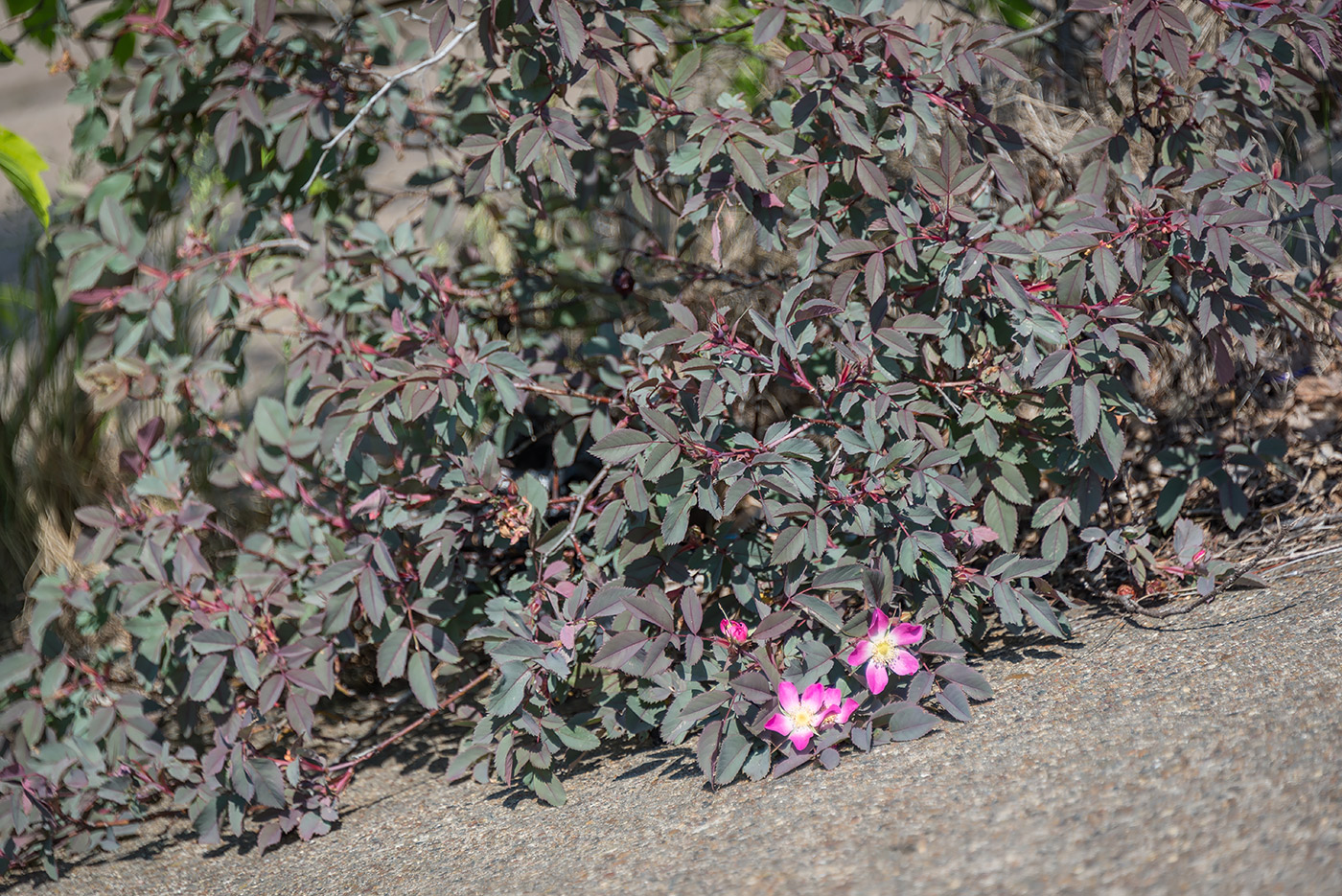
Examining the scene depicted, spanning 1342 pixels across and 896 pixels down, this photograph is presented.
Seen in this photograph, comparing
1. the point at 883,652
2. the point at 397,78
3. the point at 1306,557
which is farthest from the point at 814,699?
the point at 397,78

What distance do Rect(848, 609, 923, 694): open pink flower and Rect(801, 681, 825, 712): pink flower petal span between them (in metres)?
0.06

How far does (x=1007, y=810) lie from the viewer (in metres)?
1.09

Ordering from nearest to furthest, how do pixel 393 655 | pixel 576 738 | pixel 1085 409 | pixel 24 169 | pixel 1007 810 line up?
pixel 1007 810, pixel 1085 409, pixel 576 738, pixel 393 655, pixel 24 169

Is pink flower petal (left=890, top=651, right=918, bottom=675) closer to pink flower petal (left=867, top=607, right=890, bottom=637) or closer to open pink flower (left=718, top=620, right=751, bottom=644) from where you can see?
pink flower petal (left=867, top=607, right=890, bottom=637)

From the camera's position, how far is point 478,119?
174 cm

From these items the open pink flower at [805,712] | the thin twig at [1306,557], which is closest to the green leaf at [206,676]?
the open pink flower at [805,712]

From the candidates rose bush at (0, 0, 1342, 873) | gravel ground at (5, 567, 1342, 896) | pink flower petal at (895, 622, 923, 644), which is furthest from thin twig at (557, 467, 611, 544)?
pink flower petal at (895, 622, 923, 644)

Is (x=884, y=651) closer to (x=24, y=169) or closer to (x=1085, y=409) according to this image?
(x=1085, y=409)

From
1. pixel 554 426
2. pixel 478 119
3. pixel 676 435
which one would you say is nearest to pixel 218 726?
pixel 554 426

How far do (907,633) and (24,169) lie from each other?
1942 mm

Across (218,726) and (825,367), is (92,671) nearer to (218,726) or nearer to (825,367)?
(218,726)

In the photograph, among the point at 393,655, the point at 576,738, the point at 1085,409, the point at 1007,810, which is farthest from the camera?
the point at 393,655

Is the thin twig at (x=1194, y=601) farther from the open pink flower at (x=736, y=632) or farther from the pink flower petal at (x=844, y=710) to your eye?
the open pink flower at (x=736, y=632)

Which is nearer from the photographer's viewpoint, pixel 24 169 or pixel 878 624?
pixel 878 624
